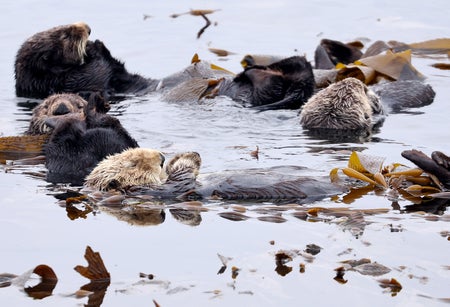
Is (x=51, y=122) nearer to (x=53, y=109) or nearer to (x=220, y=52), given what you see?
(x=53, y=109)

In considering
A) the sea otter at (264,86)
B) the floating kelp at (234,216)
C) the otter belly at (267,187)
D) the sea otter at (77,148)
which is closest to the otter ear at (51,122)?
the sea otter at (77,148)

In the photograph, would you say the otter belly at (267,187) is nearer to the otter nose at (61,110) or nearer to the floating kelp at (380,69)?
the otter nose at (61,110)

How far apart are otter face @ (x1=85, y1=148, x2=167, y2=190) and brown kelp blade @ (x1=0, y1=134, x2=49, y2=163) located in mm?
1186

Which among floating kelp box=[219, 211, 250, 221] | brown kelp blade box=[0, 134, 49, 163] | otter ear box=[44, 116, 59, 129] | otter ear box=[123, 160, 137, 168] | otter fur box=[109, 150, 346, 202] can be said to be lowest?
brown kelp blade box=[0, 134, 49, 163]

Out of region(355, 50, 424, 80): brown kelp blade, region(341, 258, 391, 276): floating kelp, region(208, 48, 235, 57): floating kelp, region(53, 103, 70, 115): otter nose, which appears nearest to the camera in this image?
region(341, 258, 391, 276): floating kelp

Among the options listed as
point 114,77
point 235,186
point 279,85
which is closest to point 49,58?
point 114,77

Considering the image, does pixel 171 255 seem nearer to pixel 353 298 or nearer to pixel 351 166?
pixel 353 298

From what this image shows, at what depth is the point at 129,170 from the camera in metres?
5.80

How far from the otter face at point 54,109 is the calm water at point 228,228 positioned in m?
0.54

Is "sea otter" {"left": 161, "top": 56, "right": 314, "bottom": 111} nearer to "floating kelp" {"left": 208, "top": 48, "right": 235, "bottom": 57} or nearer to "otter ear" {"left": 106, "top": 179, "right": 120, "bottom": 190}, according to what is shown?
"floating kelp" {"left": 208, "top": 48, "right": 235, "bottom": 57}

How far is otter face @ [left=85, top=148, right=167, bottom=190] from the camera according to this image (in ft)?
18.9

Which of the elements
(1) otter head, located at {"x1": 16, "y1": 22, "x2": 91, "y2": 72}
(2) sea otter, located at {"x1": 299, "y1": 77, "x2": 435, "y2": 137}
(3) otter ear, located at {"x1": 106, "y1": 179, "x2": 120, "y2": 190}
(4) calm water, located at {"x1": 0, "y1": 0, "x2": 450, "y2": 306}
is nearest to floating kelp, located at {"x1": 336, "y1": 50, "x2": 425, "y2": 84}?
(4) calm water, located at {"x1": 0, "y1": 0, "x2": 450, "y2": 306}

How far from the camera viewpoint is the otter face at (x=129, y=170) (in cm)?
576

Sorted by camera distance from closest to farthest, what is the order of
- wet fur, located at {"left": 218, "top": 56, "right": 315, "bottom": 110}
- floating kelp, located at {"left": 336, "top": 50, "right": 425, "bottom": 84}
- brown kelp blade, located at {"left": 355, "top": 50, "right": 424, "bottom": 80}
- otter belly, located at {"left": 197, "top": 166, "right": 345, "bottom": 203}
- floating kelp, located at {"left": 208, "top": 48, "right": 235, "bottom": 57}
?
otter belly, located at {"left": 197, "top": 166, "right": 345, "bottom": 203} < wet fur, located at {"left": 218, "top": 56, "right": 315, "bottom": 110} < floating kelp, located at {"left": 336, "top": 50, "right": 425, "bottom": 84} < brown kelp blade, located at {"left": 355, "top": 50, "right": 424, "bottom": 80} < floating kelp, located at {"left": 208, "top": 48, "right": 235, "bottom": 57}
